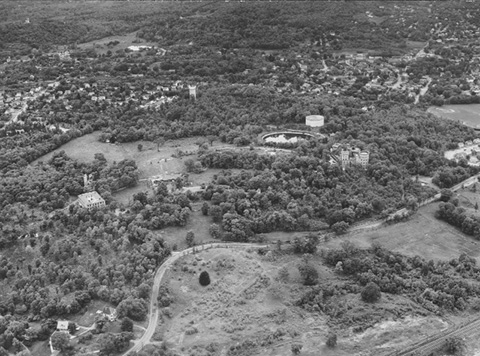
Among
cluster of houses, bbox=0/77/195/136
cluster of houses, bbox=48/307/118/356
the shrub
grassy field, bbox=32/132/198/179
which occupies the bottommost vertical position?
cluster of houses, bbox=0/77/195/136

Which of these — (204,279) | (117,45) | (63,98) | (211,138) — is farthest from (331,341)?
A: (117,45)

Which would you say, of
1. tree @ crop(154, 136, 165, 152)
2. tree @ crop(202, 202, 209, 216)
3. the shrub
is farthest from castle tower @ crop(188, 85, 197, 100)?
the shrub

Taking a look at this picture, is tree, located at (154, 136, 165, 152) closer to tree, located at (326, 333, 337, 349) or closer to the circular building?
the circular building

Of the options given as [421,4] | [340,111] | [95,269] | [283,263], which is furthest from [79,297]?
[421,4]

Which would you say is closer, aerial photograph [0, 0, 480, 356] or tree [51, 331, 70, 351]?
tree [51, 331, 70, 351]

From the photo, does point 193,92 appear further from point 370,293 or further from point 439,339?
point 439,339

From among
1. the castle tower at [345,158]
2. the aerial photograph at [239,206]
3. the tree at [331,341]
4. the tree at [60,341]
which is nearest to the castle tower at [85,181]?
the aerial photograph at [239,206]
